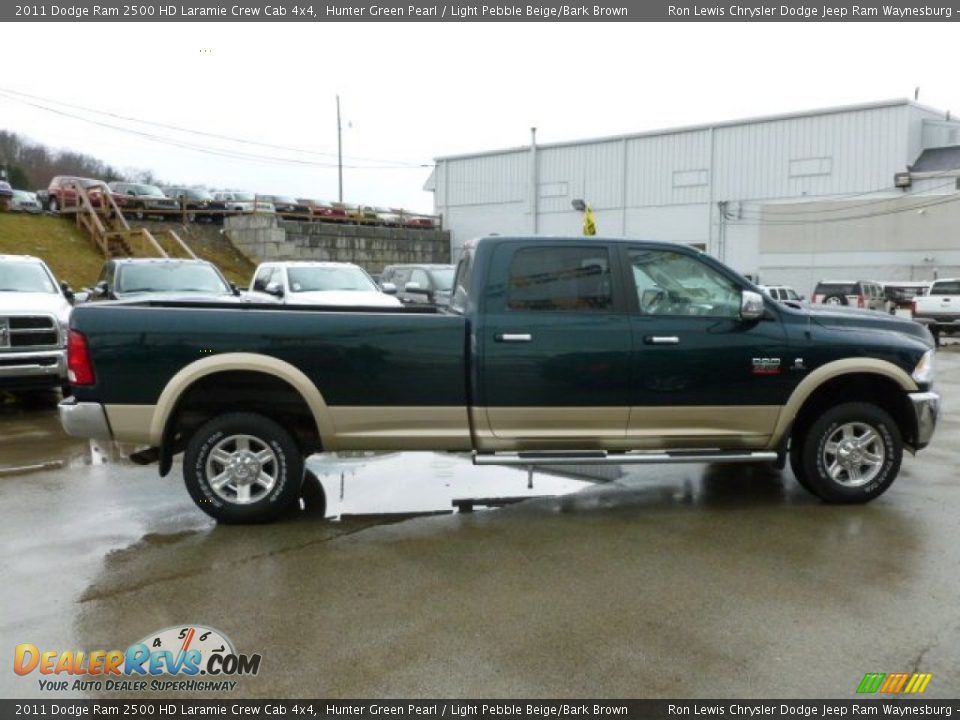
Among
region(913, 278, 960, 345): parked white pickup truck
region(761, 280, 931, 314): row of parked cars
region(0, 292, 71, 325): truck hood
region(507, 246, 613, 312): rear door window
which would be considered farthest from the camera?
region(761, 280, 931, 314): row of parked cars

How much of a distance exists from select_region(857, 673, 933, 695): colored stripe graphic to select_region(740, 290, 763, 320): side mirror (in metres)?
2.72

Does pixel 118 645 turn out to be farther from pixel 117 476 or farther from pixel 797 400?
pixel 797 400

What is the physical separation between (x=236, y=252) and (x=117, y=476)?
1158 inches

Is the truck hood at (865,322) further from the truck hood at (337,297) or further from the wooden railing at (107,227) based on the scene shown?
the wooden railing at (107,227)

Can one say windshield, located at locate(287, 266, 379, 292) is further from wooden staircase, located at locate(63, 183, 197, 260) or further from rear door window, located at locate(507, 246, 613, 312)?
wooden staircase, located at locate(63, 183, 197, 260)

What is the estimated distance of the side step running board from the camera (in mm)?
5648

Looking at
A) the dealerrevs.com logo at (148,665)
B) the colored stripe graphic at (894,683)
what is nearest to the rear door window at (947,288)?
the colored stripe graphic at (894,683)

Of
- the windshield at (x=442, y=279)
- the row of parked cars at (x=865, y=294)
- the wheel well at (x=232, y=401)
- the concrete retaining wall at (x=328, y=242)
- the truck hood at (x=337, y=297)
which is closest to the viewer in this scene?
the wheel well at (x=232, y=401)

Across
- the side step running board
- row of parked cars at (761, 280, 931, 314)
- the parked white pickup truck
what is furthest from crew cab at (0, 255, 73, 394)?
row of parked cars at (761, 280, 931, 314)

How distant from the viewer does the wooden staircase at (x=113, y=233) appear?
2838 centimetres

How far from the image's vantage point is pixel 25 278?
1087 cm

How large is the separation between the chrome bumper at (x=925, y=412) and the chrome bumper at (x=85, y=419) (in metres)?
5.60

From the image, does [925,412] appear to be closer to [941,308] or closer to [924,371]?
[924,371]

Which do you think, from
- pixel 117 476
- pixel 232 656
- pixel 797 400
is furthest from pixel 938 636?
pixel 117 476
